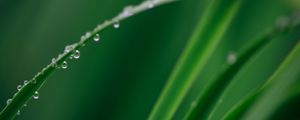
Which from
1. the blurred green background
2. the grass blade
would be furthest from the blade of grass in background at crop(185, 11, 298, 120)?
the blurred green background

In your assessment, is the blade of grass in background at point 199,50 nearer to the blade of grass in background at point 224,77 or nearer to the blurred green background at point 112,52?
the blade of grass in background at point 224,77

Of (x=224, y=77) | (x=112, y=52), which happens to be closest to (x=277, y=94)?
(x=224, y=77)

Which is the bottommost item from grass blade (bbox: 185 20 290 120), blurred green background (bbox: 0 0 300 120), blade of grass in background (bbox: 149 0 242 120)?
grass blade (bbox: 185 20 290 120)

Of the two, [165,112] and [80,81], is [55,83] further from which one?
[165,112]

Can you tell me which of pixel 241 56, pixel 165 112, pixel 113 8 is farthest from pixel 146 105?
pixel 241 56

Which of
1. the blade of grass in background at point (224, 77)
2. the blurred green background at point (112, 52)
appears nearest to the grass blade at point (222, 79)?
the blade of grass in background at point (224, 77)

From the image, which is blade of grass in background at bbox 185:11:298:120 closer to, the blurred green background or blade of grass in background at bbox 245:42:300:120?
blade of grass in background at bbox 245:42:300:120

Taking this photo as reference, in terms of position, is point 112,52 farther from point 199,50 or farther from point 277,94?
point 277,94

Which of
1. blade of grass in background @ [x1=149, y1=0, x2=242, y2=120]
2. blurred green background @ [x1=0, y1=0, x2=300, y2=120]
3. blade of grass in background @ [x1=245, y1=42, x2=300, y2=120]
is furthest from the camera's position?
blurred green background @ [x1=0, y1=0, x2=300, y2=120]

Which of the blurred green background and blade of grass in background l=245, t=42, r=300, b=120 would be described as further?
the blurred green background
